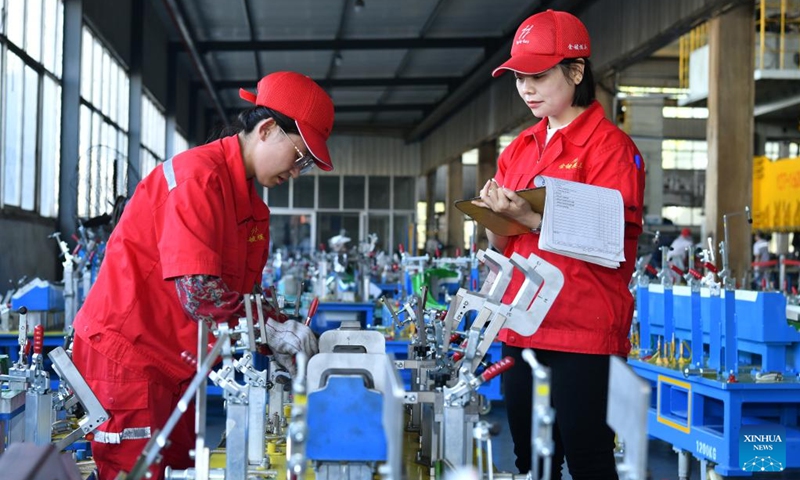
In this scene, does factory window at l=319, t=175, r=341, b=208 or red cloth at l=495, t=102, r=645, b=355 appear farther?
factory window at l=319, t=175, r=341, b=208

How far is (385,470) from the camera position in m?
0.92

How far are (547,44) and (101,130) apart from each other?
8.36 meters

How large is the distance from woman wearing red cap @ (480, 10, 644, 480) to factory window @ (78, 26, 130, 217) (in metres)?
4.56

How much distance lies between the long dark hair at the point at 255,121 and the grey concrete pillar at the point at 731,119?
200 inches

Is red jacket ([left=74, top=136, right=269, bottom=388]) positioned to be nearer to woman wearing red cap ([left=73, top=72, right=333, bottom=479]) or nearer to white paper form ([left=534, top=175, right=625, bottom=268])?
woman wearing red cap ([left=73, top=72, right=333, bottom=479])

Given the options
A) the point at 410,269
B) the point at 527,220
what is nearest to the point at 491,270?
Answer: the point at 527,220

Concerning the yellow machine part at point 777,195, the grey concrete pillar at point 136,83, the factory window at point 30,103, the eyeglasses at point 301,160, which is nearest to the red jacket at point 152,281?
the eyeglasses at point 301,160

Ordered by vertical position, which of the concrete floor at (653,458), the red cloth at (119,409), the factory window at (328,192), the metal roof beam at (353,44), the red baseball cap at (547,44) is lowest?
the concrete floor at (653,458)

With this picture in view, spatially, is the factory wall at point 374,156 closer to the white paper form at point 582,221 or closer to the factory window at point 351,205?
the factory window at point 351,205

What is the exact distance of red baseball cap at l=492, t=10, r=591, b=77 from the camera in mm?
1685

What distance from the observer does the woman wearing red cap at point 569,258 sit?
157 centimetres

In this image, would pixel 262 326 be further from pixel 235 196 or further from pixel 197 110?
pixel 197 110

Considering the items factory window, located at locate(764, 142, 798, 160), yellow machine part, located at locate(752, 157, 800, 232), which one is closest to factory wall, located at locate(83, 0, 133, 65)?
yellow machine part, located at locate(752, 157, 800, 232)

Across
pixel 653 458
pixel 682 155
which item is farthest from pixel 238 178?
pixel 682 155
